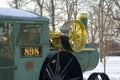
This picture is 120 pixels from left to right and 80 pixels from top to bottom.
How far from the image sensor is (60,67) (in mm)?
8750

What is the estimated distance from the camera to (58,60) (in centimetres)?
853

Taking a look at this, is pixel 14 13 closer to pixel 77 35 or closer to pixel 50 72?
pixel 50 72

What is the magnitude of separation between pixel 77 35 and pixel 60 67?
1233 mm

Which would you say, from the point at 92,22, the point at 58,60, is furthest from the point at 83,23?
the point at 92,22

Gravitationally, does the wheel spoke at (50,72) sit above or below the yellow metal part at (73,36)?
below

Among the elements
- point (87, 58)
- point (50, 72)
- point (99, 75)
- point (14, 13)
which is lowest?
point (99, 75)

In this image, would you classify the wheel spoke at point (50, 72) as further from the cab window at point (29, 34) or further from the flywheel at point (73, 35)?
the flywheel at point (73, 35)

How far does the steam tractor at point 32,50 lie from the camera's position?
7750 millimetres

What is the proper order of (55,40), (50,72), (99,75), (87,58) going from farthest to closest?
(87,58) → (99,75) → (55,40) → (50,72)

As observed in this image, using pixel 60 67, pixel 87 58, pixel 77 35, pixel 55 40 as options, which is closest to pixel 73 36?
pixel 77 35

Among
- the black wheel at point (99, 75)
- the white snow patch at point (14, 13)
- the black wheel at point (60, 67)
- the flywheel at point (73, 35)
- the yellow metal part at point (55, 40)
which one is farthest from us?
the black wheel at point (99, 75)

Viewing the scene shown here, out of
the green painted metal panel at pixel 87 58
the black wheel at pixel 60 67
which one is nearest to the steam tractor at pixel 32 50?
the black wheel at pixel 60 67

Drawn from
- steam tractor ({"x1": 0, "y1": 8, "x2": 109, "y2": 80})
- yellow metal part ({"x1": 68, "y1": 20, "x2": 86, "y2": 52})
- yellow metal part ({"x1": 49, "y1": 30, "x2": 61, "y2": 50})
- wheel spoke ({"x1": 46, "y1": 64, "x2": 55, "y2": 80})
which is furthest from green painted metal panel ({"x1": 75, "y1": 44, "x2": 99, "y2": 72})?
wheel spoke ({"x1": 46, "y1": 64, "x2": 55, "y2": 80})

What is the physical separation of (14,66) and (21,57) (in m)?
0.24
